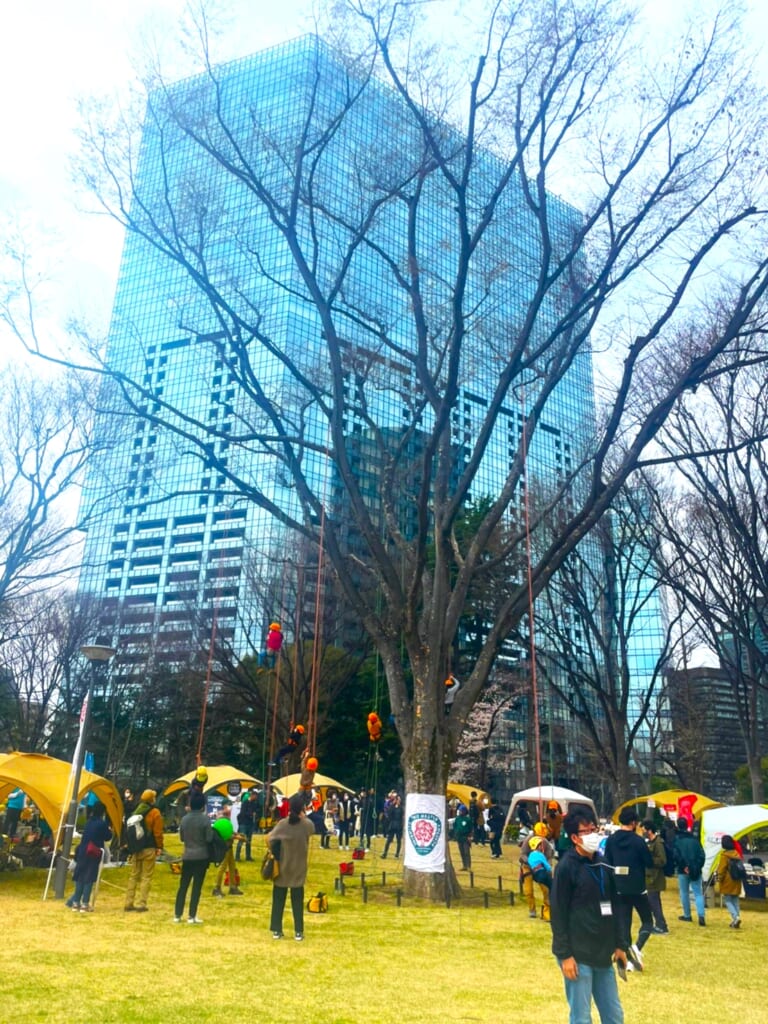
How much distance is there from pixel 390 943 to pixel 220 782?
587 inches

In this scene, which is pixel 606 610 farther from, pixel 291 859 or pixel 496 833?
pixel 291 859

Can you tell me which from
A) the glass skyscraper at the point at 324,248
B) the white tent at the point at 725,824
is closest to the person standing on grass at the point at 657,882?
the white tent at the point at 725,824

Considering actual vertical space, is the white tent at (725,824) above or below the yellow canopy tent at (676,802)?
below

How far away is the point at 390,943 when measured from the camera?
9172mm

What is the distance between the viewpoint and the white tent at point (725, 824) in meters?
15.3

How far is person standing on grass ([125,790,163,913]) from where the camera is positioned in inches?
424

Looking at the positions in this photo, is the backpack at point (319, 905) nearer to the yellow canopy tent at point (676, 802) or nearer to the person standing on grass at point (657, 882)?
the person standing on grass at point (657, 882)

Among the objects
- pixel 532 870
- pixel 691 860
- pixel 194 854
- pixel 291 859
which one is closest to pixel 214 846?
pixel 194 854

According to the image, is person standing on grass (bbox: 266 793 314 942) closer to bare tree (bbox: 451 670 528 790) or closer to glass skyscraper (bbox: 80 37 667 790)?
glass skyscraper (bbox: 80 37 667 790)

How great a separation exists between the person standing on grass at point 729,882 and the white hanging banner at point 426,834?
4259 millimetres

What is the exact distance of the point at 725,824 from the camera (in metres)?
15.8

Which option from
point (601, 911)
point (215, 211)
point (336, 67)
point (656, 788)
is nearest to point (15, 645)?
point (215, 211)

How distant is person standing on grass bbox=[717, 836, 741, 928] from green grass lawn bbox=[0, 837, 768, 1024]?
1.02 feet

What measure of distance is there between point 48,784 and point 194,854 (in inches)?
211
